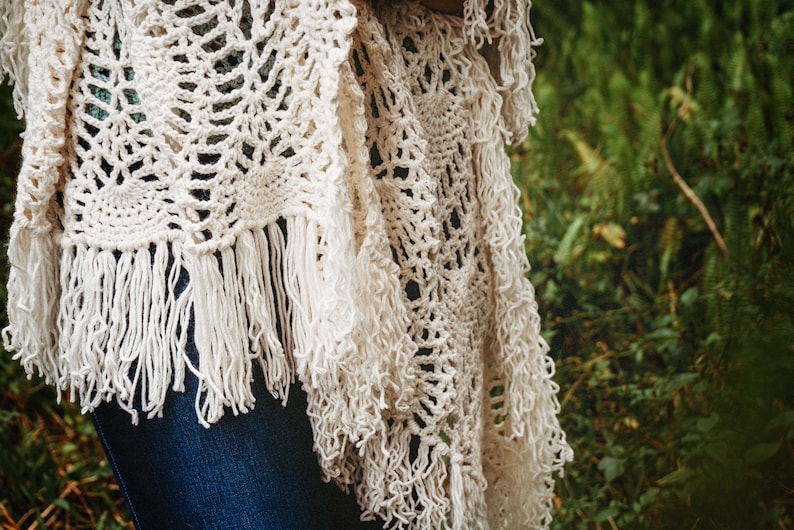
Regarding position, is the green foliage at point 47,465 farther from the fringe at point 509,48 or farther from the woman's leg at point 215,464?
the fringe at point 509,48

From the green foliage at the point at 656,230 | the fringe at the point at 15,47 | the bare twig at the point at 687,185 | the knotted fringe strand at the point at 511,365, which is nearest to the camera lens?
the fringe at the point at 15,47

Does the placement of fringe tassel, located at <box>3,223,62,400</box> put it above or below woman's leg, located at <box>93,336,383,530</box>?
above

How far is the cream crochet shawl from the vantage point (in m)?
0.68

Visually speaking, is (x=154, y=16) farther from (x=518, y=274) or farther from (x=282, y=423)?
(x=518, y=274)

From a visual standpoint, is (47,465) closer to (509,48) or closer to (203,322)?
(203,322)

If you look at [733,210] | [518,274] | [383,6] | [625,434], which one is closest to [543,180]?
[733,210]

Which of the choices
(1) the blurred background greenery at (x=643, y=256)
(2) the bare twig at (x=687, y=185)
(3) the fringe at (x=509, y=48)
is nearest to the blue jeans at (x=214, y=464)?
(3) the fringe at (x=509, y=48)

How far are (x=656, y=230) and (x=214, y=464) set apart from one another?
5.84ft

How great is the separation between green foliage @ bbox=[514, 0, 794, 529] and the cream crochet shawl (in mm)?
694

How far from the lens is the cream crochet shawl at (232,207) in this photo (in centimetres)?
68

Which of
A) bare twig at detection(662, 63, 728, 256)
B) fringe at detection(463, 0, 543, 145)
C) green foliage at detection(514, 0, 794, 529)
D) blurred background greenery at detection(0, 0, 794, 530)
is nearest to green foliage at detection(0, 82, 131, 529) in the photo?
blurred background greenery at detection(0, 0, 794, 530)

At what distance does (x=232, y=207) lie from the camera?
70cm

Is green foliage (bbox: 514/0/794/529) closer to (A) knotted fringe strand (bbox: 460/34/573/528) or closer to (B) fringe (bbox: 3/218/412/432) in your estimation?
(A) knotted fringe strand (bbox: 460/34/573/528)

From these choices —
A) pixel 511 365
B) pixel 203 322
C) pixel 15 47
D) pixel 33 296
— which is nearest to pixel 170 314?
pixel 203 322
